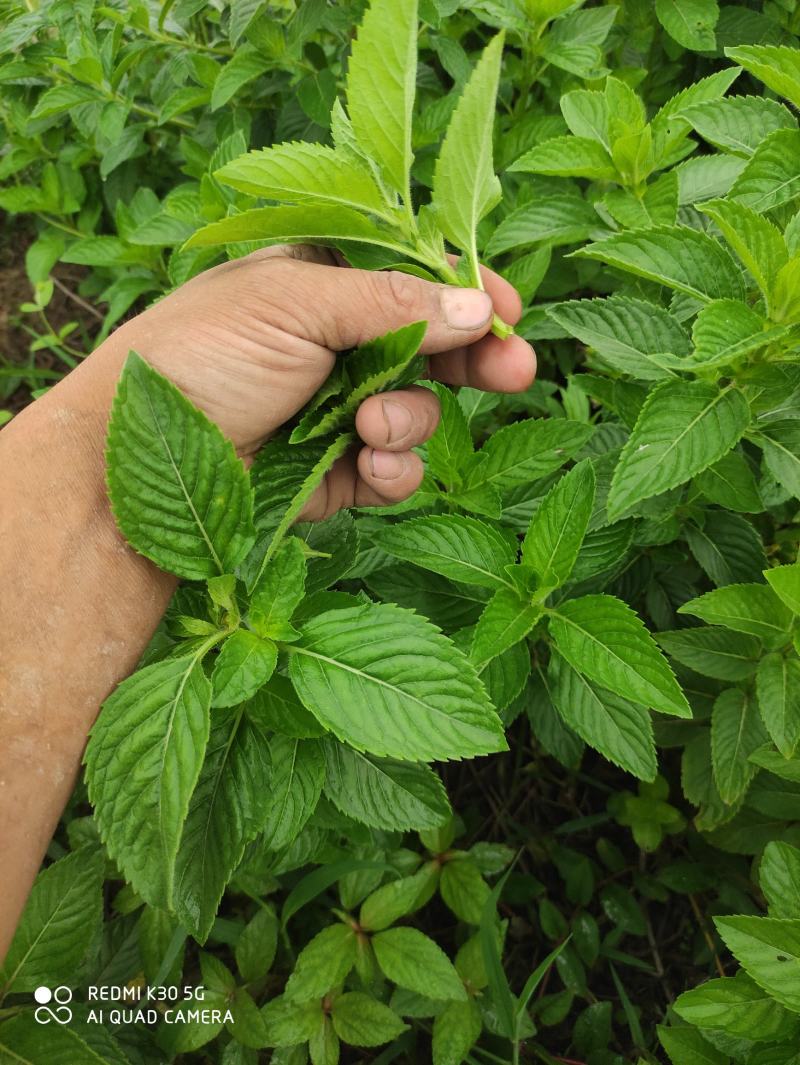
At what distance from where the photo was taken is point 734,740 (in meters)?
1.99

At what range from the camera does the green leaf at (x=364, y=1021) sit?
206 centimetres

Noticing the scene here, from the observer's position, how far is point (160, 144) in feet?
11.9

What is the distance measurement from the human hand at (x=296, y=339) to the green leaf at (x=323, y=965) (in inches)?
52.4

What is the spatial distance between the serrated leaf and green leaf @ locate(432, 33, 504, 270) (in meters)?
0.23

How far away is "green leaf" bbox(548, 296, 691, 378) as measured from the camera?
1565 mm

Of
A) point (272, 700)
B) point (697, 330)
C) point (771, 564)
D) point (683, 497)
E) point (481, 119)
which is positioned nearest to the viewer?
point (481, 119)

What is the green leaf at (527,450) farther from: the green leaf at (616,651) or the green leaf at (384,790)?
the green leaf at (384,790)

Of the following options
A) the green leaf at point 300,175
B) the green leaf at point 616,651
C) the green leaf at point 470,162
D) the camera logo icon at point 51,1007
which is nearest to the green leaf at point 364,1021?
the camera logo icon at point 51,1007

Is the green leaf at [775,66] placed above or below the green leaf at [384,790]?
above

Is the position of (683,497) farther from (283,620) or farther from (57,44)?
(57,44)

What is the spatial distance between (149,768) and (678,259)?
136 cm

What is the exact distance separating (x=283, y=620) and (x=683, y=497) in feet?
3.87

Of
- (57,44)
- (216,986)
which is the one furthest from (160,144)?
(216,986)

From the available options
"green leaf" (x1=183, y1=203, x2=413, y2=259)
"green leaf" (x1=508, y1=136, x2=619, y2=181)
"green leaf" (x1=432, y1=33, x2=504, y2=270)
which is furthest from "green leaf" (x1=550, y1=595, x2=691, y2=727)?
"green leaf" (x1=508, y1=136, x2=619, y2=181)
